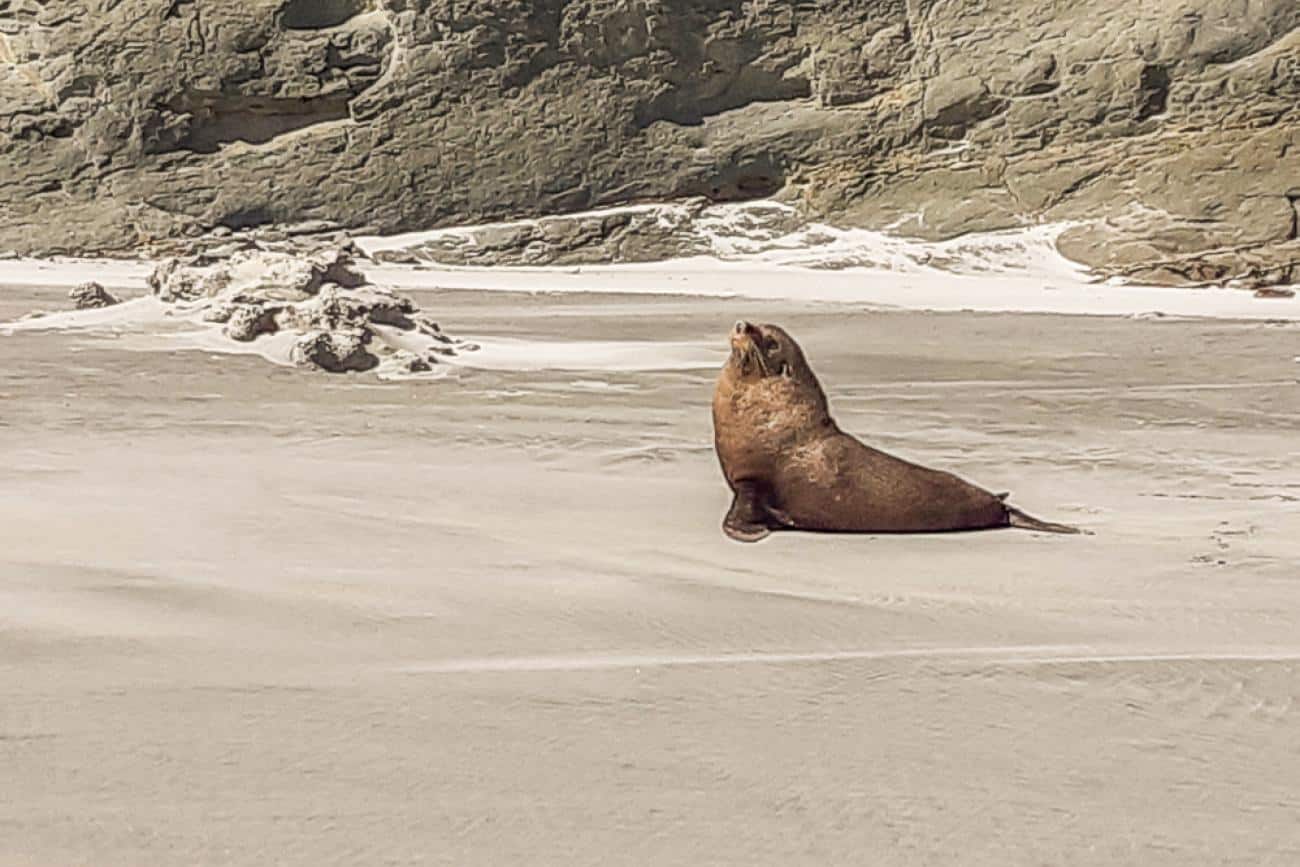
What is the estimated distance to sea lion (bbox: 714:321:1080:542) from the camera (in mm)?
Result: 4867

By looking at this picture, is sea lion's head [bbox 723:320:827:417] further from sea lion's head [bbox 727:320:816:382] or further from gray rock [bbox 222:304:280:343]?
gray rock [bbox 222:304:280:343]

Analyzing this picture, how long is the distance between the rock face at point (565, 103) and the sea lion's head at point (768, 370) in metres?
17.3

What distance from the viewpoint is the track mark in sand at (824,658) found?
303 cm

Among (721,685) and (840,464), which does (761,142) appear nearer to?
(840,464)

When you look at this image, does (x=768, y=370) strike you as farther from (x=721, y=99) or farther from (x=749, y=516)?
(x=721, y=99)

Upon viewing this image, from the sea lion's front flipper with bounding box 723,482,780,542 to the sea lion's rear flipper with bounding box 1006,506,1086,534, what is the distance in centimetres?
67

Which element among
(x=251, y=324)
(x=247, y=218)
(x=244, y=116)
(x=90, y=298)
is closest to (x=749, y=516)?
(x=251, y=324)

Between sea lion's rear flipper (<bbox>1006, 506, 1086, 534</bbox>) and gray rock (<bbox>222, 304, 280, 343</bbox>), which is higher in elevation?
gray rock (<bbox>222, 304, 280, 343</bbox>)

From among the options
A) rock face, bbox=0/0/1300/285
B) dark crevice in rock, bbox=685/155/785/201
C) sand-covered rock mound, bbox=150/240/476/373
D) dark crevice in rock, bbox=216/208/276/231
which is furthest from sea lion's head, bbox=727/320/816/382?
dark crevice in rock, bbox=216/208/276/231

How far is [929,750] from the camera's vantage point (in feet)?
8.44

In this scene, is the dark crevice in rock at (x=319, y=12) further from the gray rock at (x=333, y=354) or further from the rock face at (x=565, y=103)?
the gray rock at (x=333, y=354)

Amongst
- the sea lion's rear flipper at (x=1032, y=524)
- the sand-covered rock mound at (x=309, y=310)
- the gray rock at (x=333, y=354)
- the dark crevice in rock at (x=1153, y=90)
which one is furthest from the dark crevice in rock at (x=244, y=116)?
the sea lion's rear flipper at (x=1032, y=524)

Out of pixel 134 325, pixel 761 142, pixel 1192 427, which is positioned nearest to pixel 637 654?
pixel 1192 427

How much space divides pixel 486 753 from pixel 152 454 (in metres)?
3.71
